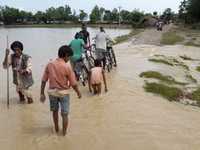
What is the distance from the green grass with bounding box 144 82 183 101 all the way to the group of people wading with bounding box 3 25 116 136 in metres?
1.67

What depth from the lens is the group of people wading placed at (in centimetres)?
498

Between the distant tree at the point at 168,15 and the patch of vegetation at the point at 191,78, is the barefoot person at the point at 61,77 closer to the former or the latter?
the patch of vegetation at the point at 191,78

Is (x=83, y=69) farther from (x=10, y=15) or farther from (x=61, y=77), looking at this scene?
(x=10, y=15)

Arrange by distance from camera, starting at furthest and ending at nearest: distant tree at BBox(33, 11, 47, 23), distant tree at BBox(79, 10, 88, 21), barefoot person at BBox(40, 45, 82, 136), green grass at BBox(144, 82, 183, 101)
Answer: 1. distant tree at BBox(79, 10, 88, 21)
2. distant tree at BBox(33, 11, 47, 23)
3. green grass at BBox(144, 82, 183, 101)
4. barefoot person at BBox(40, 45, 82, 136)

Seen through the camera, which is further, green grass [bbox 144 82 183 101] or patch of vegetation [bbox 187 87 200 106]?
green grass [bbox 144 82 183 101]

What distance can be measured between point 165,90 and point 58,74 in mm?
4942

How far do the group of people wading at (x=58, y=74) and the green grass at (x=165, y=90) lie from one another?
167 cm

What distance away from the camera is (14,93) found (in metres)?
8.80

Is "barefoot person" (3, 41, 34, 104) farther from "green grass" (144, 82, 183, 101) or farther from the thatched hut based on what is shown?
the thatched hut

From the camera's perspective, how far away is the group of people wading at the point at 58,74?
498 cm

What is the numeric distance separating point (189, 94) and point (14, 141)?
18.3 feet

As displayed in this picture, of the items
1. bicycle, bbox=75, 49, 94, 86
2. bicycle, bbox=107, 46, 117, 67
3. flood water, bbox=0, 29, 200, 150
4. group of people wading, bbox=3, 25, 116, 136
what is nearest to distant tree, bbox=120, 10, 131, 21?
bicycle, bbox=107, 46, 117, 67

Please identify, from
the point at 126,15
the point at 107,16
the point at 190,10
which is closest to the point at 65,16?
the point at 107,16

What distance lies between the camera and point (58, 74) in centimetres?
495
